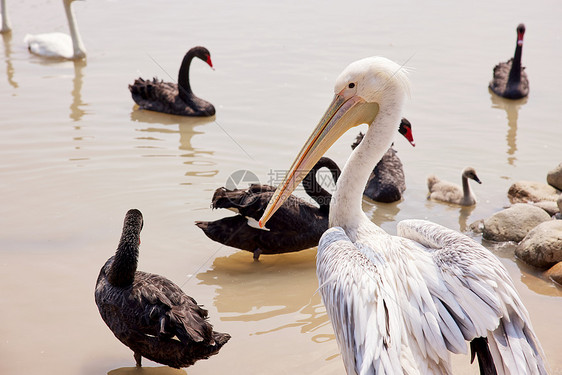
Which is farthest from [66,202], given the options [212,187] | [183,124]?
[183,124]

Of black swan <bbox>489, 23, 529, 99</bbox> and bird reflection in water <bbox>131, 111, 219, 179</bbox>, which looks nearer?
bird reflection in water <bbox>131, 111, 219, 179</bbox>

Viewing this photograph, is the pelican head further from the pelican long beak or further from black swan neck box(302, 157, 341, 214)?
black swan neck box(302, 157, 341, 214)

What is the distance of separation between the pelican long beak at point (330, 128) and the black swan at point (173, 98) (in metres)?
4.12

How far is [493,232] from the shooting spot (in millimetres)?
5332

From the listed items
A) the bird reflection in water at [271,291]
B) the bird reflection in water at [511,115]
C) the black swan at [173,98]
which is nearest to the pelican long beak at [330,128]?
the bird reflection in water at [271,291]

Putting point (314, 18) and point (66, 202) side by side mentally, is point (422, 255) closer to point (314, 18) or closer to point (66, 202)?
point (66, 202)

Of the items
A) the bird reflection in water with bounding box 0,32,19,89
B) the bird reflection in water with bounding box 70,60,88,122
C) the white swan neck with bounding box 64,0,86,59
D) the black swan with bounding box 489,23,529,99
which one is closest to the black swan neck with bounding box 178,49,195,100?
the bird reflection in water with bounding box 70,60,88,122

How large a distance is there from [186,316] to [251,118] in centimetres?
452

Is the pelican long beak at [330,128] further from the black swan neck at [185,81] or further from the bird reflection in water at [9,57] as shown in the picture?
the bird reflection in water at [9,57]

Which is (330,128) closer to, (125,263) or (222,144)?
(125,263)

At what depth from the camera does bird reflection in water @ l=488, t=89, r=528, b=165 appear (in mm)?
7191

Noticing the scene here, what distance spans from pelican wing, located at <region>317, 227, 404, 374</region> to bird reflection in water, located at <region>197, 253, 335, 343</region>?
3.47 feet

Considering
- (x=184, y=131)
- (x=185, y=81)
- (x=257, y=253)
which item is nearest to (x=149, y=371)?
(x=257, y=253)

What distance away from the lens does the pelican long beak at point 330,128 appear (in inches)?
149
